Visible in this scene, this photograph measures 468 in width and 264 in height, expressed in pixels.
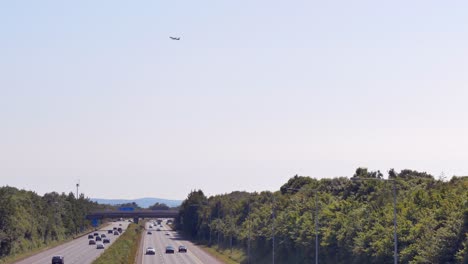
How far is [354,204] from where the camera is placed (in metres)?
96.5

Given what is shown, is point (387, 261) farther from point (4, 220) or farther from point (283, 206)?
point (4, 220)

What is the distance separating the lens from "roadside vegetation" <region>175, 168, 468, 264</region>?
62688 millimetres

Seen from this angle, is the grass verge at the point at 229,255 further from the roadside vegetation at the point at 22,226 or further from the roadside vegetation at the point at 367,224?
the roadside vegetation at the point at 22,226

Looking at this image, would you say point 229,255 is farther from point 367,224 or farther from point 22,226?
point 367,224

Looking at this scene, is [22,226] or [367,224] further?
[22,226]

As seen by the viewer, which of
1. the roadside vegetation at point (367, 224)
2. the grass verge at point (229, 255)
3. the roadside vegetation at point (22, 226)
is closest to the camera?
the roadside vegetation at point (367, 224)

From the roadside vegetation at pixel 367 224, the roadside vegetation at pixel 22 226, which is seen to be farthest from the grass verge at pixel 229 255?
the roadside vegetation at pixel 22 226

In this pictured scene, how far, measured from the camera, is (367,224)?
81125 mm

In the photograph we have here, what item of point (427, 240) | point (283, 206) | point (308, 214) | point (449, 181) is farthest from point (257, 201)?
point (427, 240)

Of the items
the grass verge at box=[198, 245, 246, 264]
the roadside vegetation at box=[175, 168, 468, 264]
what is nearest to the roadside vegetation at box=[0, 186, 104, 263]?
the grass verge at box=[198, 245, 246, 264]

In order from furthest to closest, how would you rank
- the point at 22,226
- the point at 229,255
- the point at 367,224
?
the point at 22,226 < the point at 229,255 < the point at 367,224

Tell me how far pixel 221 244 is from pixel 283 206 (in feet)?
129

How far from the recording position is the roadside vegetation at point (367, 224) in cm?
6269

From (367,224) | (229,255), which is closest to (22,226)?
(229,255)
